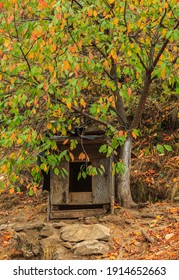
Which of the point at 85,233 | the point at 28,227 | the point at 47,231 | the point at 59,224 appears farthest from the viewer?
the point at 28,227

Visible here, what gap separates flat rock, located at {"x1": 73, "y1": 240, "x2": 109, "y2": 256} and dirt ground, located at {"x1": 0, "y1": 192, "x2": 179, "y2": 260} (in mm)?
86

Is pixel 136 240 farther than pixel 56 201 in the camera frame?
No

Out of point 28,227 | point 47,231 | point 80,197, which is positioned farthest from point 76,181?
point 47,231

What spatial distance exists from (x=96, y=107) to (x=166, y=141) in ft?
14.4

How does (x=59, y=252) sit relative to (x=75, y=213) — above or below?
below

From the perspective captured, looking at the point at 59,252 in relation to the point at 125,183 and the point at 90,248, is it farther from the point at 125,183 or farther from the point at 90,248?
the point at 125,183

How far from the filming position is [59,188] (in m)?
9.91

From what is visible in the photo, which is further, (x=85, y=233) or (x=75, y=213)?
(x=75, y=213)

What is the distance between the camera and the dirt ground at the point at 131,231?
8047mm

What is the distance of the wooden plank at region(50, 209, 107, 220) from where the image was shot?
984 cm

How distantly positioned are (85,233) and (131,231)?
94 cm

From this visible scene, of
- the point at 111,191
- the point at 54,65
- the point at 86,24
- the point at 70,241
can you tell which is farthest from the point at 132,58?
the point at 70,241

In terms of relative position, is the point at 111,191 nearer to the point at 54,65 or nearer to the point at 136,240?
the point at 136,240
